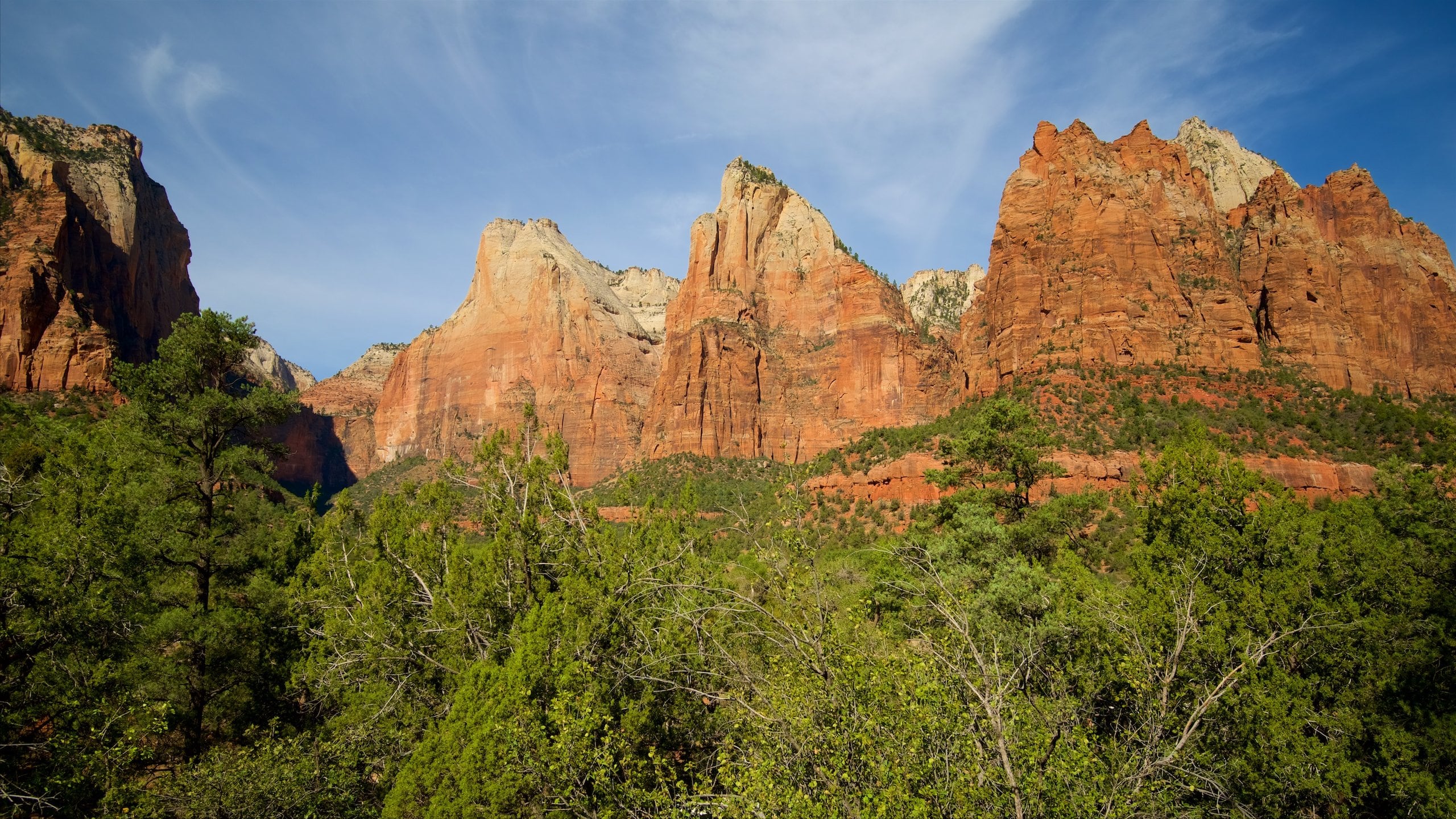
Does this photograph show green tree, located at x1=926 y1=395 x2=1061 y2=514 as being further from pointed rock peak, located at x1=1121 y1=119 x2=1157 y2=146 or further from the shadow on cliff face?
the shadow on cliff face

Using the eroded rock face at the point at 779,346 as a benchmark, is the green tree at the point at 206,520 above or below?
below

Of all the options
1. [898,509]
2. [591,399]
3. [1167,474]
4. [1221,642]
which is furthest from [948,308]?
[1221,642]

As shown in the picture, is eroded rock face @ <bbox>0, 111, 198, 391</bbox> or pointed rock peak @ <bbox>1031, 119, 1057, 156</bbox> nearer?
eroded rock face @ <bbox>0, 111, 198, 391</bbox>

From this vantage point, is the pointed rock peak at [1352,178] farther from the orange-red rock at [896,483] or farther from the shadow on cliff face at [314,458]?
the shadow on cliff face at [314,458]

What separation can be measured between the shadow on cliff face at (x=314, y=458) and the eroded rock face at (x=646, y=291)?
62078mm

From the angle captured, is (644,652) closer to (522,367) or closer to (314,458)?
(522,367)

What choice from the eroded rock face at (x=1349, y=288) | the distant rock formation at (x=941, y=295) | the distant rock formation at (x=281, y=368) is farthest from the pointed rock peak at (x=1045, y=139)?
the distant rock formation at (x=281, y=368)

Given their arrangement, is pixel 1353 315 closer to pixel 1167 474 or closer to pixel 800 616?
pixel 1167 474

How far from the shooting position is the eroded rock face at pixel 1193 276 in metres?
54.8

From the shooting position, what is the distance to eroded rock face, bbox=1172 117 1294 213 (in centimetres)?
8600

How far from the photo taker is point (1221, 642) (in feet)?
41.0

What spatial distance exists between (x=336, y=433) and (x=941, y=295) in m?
120

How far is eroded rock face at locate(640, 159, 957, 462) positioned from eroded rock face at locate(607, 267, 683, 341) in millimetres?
48240

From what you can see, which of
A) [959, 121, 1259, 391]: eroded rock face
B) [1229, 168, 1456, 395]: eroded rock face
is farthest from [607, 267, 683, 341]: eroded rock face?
[1229, 168, 1456, 395]: eroded rock face
